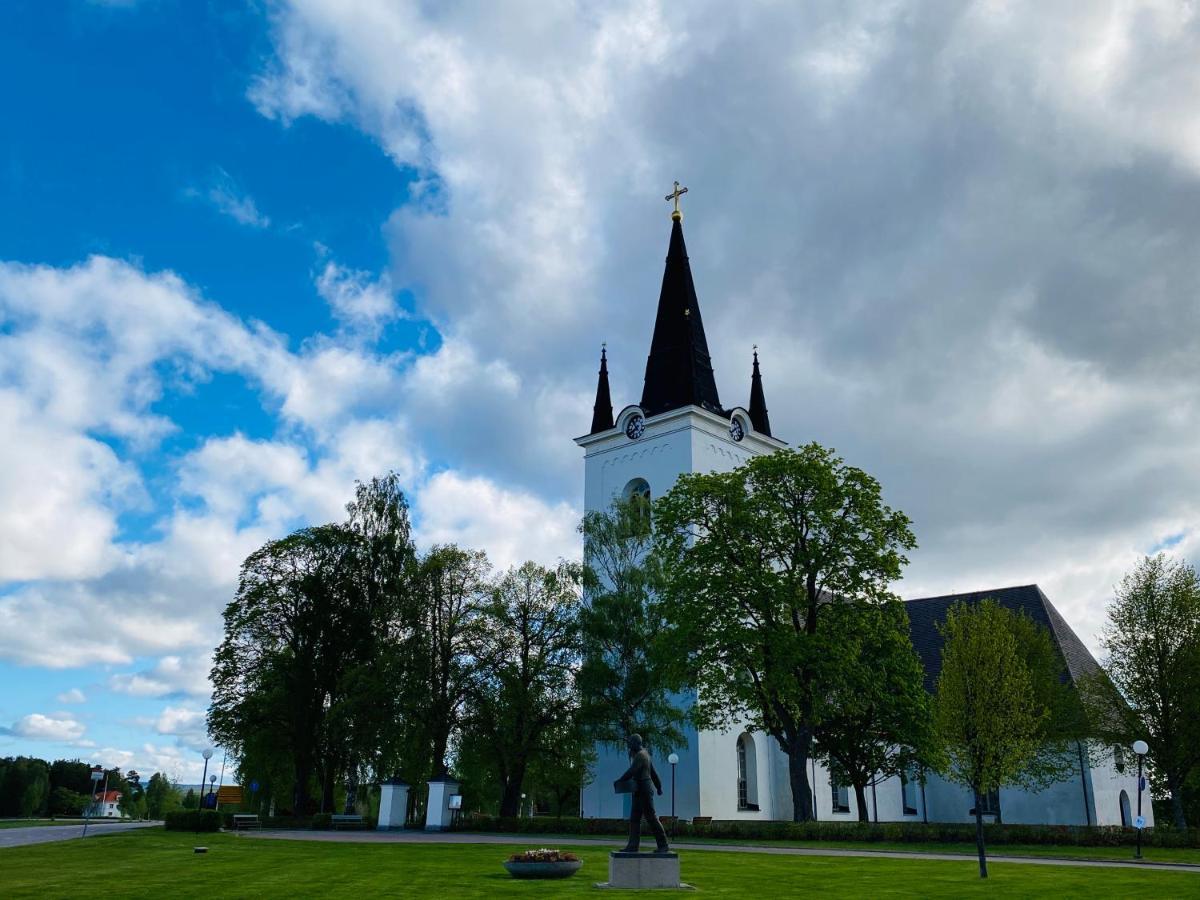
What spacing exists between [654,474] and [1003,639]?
2882 centimetres

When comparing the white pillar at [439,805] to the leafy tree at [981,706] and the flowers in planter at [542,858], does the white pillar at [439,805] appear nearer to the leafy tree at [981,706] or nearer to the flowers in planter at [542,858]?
the flowers in planter at [542,858]

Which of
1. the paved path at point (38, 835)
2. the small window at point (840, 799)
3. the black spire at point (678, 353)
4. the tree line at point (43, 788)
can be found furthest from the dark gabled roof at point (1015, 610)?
the tree line at point (43, 788)

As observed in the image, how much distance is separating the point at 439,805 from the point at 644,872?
2582 cm

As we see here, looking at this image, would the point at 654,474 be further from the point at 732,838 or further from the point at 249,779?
the point at 249,779

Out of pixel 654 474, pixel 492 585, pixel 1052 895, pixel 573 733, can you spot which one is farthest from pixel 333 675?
pixel 1052 895

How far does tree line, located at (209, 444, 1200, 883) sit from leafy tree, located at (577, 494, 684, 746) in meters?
0.11

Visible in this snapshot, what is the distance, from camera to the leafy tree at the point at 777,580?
115 feet

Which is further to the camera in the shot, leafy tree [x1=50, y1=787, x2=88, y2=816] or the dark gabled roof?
leafy tree [x1=50, y1=787, x2=88, y2=816]

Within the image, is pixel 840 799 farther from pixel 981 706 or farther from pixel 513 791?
pixel 981 706

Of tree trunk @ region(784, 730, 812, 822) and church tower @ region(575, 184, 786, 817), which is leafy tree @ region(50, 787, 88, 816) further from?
tree trunk @ region(784, 730, 812, 822)

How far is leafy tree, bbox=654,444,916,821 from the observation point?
115ft

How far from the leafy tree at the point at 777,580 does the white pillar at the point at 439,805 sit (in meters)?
11.0

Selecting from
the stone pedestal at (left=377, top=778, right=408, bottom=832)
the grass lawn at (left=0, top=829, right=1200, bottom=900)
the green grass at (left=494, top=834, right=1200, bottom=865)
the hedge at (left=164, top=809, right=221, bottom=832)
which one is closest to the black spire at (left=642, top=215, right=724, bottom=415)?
the stone pedestal at (left=377, top=778, right=408, bottom=832)

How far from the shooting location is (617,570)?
44.2 metres
